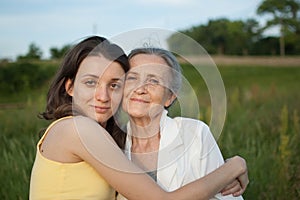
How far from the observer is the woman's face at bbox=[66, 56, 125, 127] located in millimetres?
1932

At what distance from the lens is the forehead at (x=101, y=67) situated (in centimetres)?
193

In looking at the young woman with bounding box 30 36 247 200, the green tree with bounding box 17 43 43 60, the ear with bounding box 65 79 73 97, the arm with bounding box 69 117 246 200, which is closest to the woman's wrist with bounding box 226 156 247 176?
the young woman with bounding box 30 36 247 200

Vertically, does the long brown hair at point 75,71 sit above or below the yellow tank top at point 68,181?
above

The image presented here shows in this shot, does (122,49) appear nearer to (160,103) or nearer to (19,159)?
(160,103)

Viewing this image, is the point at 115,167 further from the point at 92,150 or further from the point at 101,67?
the point at 101,67

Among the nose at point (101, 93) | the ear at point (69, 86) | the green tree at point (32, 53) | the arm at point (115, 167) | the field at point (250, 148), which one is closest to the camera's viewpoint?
the arm at point (115, 167)

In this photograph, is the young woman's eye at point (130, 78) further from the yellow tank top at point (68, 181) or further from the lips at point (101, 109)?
the yellow tank top at point (68, 181)

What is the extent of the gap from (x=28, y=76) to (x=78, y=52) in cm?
1689

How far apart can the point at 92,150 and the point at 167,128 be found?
0.37m

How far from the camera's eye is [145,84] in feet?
6.56

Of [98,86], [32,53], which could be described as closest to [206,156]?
[98,86]

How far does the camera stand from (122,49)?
6.35ft

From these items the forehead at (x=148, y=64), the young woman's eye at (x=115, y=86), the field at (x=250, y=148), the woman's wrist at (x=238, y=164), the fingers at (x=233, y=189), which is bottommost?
the field at (x=250, y=148)

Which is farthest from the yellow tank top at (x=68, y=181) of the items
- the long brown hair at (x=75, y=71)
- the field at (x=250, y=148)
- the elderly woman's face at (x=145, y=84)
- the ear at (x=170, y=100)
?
the field at (x=250, y=148)
